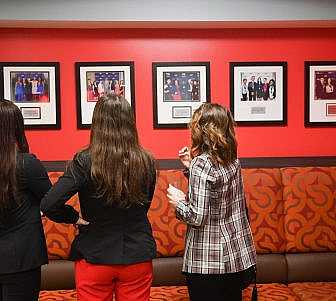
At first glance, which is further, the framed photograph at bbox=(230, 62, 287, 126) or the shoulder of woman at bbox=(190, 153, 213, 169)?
the framed photograph at bbox=(230, 62, 287, 126)

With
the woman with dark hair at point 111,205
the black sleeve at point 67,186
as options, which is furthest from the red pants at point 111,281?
the black sleeve at point 67,186

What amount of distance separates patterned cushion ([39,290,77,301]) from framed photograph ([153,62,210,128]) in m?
1.38

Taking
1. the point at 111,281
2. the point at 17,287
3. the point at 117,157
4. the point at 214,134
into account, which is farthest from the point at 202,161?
the point at 17,287

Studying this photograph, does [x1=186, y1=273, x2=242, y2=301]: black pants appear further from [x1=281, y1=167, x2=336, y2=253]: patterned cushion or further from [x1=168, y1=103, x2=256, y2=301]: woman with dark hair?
[x1=281, y1=167, x2=336, y2=253]: patterned cushion

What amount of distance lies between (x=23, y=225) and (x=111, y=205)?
0.42 meters

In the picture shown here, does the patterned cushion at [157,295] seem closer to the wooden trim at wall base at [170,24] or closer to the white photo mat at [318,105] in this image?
the white photo mat at [318,105]

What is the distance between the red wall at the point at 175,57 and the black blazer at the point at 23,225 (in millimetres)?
1664

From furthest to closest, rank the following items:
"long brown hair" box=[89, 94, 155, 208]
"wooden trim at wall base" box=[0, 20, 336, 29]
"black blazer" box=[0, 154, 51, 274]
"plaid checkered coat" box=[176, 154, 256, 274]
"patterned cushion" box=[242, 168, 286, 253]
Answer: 1. "wooden trim at wall base" box=[0, 20, 336, 29]
2. "patterned cushion" box=[242, 168, 286, 253]
3. "plaid checkered coat" box=[176, 154, 256, 274]
4. "black blazer" box=[0, 154, 51, 274]
5. "long brown hair" box=[89, 94, 155, 208]

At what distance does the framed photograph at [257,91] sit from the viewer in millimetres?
3842

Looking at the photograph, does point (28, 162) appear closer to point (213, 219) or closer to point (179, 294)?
point (213, 219)

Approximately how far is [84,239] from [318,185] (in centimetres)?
200

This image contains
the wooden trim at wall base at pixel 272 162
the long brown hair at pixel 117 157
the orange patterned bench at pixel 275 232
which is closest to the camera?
the long brown hair at pixel 117 157

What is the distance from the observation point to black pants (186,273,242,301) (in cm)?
230

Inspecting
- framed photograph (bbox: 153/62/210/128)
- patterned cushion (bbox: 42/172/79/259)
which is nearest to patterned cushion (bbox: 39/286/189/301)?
patterned cushion (bbox: 42/172/79/259)
